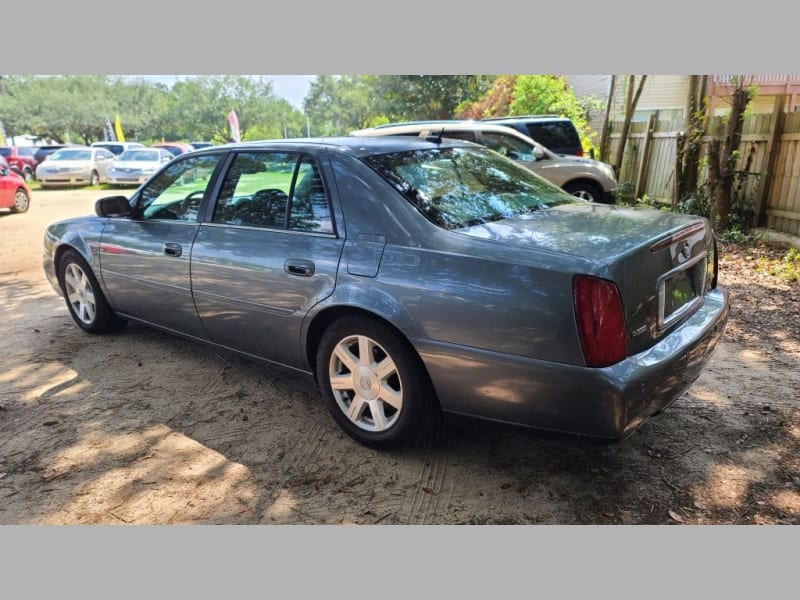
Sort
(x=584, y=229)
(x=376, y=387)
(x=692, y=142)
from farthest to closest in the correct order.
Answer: (x=692, y=142) → (x=376, y=387) → (x=584, y=229)

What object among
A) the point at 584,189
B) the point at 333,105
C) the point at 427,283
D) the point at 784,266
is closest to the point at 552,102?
the point at 584,189

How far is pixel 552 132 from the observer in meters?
11.2

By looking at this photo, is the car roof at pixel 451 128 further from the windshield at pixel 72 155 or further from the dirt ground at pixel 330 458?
the windshield at pixel 72 155

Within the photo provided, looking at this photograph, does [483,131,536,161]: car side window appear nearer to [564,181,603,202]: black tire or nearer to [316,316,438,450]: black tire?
[564,181,603,202]: black tire

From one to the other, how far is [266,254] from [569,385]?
191 centimetres

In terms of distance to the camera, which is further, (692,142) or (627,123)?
(627,123)

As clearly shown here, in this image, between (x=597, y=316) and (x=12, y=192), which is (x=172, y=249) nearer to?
(x=597, y=316)

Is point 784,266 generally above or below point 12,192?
above

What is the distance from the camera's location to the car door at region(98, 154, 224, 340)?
4.14 metres

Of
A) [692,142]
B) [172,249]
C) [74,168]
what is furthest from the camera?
[74,168]

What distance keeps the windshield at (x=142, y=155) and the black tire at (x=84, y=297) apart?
17.5 metres

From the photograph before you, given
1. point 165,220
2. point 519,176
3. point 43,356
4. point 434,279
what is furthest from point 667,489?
point 43,356

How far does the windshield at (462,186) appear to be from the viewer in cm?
317

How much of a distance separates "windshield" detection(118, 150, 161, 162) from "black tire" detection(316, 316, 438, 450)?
20.4 m
